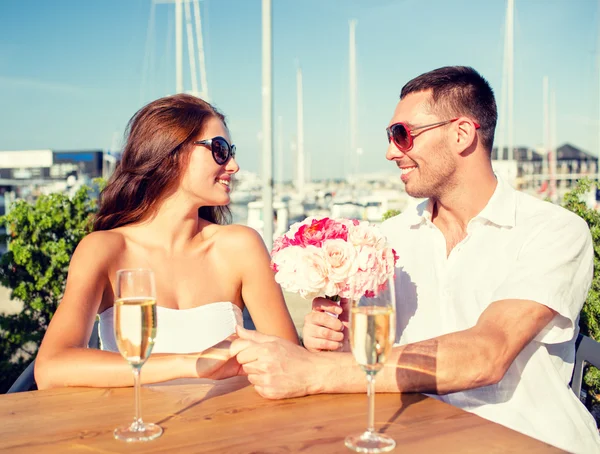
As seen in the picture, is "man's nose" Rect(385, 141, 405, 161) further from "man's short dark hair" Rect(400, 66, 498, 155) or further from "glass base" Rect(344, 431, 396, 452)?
"glass base" Rect(344, 431, 396, 452)

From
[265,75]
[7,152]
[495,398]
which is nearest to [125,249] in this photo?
[495,398]

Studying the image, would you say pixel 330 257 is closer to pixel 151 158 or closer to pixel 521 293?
pixel 521 293

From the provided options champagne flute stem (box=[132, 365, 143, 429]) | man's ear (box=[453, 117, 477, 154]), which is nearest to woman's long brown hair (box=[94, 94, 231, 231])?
man's ear (box=[453, 117, 477, 154])

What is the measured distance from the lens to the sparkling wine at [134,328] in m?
1.61

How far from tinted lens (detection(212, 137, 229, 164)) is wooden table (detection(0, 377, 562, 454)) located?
1.53 m

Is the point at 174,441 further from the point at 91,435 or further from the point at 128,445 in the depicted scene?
the point at 91,435

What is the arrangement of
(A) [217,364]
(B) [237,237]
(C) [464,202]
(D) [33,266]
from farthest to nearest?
(D) [33,266] < (B) [237,237] < (C) [464,202] < (A) [217,364]

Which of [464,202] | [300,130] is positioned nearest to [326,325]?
[464,202]

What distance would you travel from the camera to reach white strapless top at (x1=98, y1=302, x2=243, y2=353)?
9.96 ft

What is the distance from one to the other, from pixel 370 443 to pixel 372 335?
0.29m

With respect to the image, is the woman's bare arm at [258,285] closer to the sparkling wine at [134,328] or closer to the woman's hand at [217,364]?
the woman's hand at [217,364]

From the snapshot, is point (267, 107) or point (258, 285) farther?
point (267, 107)

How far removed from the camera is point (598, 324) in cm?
354

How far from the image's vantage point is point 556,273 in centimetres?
234
